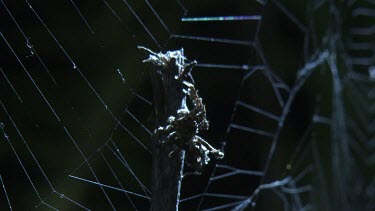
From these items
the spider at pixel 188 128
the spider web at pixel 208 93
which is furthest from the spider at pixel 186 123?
the spider web at pixel 208 93

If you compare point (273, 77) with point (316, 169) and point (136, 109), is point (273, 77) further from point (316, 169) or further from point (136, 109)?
point (136, 109)

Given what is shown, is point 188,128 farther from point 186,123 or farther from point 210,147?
point 210,147

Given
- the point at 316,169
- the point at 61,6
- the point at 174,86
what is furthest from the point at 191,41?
the point at 174,86

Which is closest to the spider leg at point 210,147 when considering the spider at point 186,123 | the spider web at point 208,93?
the spider at point 186,123

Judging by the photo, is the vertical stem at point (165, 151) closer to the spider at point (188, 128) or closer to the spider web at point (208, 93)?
the spider at point (188, 128)

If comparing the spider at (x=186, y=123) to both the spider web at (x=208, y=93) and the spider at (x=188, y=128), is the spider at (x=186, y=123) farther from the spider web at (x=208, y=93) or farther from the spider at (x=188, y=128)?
the spider web at (x=208, y=93)

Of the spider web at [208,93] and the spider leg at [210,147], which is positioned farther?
the spider web at [208,93]

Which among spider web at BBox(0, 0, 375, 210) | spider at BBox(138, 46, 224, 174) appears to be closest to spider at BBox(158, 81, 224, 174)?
spider at BBox(138, 46, 224, 174)

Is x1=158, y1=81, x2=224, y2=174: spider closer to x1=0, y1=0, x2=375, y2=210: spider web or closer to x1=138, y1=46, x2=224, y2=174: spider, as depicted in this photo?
x1=138, y1=46, x2=224, y2=174: spider

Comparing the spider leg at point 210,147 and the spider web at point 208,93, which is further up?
the spider web at point 208,93
